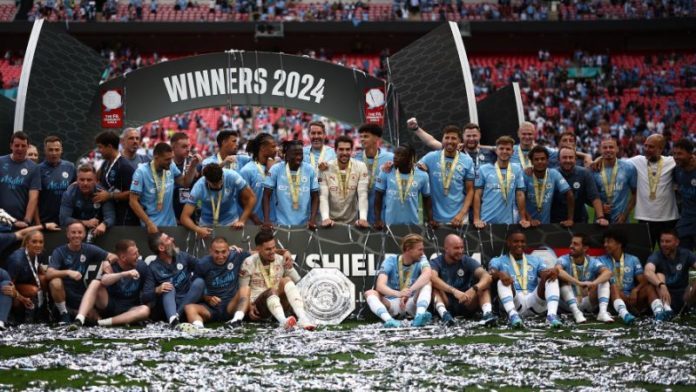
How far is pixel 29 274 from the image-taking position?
1058 centimetres

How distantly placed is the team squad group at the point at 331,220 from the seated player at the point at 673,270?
2cm

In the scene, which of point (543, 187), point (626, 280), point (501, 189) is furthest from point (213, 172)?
point (626, 280)

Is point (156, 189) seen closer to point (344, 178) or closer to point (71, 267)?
point (71, 267)

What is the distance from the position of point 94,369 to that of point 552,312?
499cm

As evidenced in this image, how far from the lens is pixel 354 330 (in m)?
9.74

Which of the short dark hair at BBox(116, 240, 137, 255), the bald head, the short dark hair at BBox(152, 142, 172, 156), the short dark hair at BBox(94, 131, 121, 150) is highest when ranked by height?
the short dark hair at BBox(94, 131, 121, 150)

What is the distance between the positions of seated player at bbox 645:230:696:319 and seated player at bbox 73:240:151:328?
18.7 ft

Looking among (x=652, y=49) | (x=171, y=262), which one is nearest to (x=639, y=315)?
(x=171, y=262)

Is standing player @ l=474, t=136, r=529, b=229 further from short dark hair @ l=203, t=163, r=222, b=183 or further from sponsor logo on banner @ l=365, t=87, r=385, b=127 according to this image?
sponsor logo on banner @ l=365, t=87, r=385, b=127

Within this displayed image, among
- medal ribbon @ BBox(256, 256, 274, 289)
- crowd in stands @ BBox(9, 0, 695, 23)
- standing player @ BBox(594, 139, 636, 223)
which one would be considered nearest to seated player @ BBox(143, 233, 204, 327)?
medal ribbon @ BBox(256, 256, 274, 289)

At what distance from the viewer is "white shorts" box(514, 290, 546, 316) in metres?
10.7

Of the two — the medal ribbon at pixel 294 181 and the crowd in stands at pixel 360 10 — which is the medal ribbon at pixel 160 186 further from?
the crowd in stands at pixel 360 10

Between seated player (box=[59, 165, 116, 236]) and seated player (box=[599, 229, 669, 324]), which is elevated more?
seated player (box=[59, 165, 116, 236])

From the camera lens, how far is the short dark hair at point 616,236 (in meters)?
11.2
